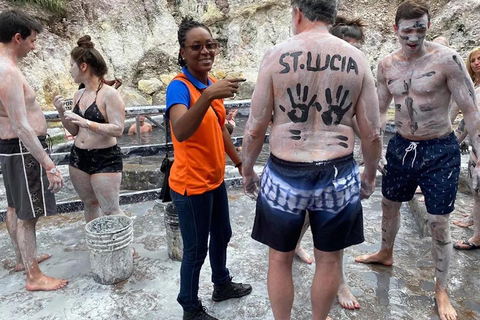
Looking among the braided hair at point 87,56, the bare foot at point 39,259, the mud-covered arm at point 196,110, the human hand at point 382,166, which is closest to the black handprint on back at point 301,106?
the mud-covered arm at point 196,110

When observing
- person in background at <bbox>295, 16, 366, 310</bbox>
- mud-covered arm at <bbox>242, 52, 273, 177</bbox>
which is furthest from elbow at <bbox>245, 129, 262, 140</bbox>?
person in background at <bbox>295, 16, 366, 310</bbox>

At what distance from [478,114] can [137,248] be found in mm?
2951

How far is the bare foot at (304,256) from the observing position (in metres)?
3.19

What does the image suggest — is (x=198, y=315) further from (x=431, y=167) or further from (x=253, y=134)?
(x=431, y=167)

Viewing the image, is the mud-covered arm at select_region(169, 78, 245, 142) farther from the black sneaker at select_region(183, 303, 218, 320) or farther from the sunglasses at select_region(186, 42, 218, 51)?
the black sneaker at select_region(183, 303, 218, 320)

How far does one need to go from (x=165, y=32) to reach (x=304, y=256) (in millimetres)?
13337

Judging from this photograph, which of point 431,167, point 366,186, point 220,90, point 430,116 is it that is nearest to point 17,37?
point 220,90

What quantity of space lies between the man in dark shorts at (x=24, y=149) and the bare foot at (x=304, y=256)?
191cm

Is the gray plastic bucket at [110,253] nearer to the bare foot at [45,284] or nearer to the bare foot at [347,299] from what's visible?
the bare foot at [45,284]

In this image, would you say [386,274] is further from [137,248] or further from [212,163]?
[137,248]

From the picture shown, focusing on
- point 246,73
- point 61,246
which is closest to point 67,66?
point 246,73

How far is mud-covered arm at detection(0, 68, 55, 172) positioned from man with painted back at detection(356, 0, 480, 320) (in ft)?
8.49

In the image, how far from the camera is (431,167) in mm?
2615

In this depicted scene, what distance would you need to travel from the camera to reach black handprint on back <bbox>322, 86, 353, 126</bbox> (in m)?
1.84
